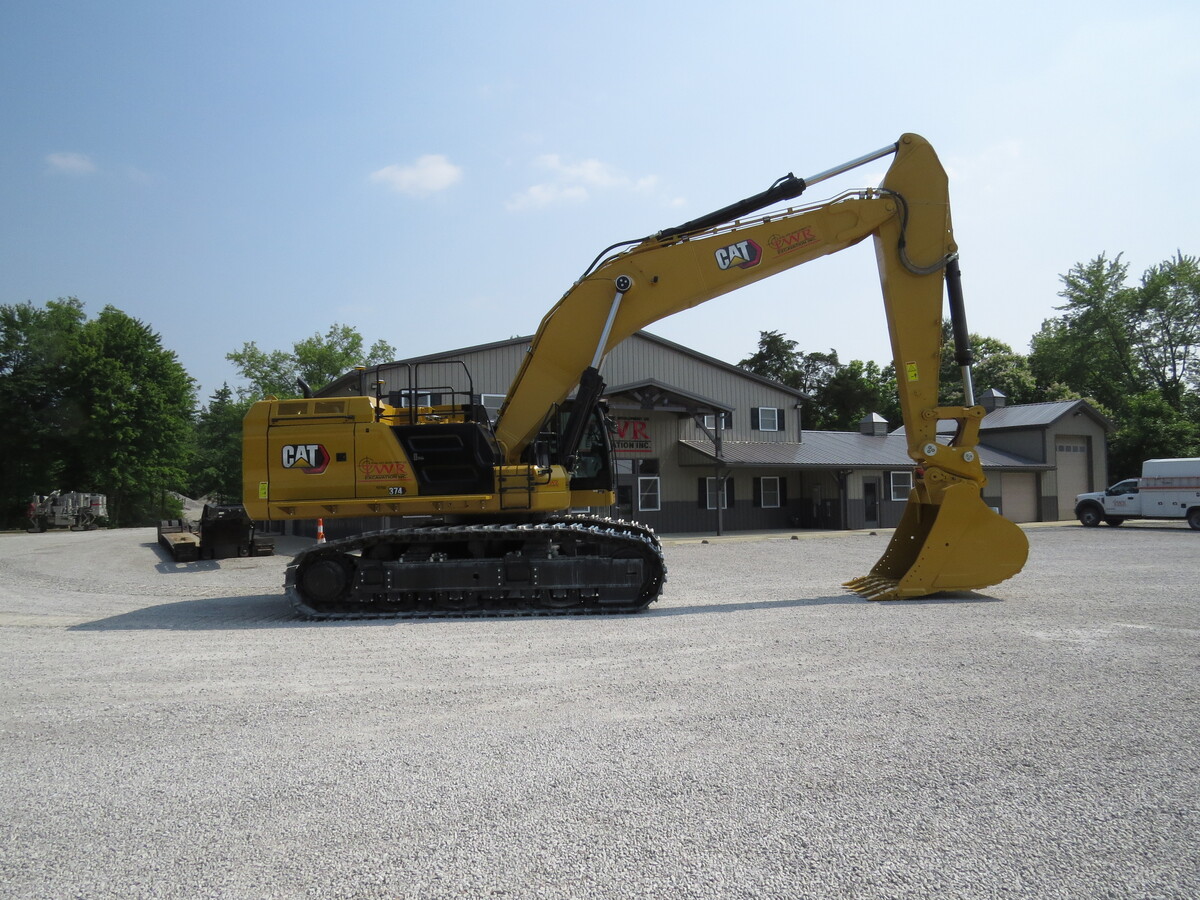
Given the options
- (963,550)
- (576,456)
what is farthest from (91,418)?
(963,550)

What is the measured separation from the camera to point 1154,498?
32.5 metres

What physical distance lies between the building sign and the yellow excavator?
56.0 feet

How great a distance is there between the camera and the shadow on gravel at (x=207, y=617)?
34.0ft

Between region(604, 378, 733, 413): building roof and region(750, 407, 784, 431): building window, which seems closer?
region(604, 378, 733, 413): building roof

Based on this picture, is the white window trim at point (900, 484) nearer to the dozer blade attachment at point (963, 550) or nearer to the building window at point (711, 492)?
the building window at point (711, 492)

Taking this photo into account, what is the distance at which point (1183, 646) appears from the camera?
8016 millimetres

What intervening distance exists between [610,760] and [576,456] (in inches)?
293

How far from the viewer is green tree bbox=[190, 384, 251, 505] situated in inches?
3127

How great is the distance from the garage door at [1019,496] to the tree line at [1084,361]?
17845mm

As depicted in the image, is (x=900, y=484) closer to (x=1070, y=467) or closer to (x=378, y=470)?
(x=1070, y=467)

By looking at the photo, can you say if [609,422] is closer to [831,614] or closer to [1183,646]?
[831,614]

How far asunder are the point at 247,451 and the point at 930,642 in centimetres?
909

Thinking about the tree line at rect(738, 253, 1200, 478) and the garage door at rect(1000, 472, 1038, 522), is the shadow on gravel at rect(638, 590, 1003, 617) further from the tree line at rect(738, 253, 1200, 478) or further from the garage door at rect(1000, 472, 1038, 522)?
the tree line at rect(738, 253, 1200, 478)

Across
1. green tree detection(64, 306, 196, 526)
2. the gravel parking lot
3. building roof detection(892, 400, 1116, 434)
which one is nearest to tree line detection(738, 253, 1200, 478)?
building roof detection(892, 400, 1116, 434)
